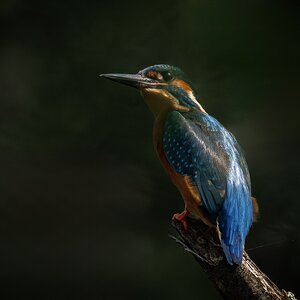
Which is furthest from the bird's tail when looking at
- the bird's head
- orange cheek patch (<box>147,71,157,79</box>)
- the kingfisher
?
orange cheek patch (<box>147,71,157,79</box>)

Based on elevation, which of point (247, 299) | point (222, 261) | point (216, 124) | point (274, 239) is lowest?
point (274, 239)

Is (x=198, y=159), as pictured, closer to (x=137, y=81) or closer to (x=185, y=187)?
(x=185, y=187)

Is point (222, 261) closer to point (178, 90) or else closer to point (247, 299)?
point (247, 299)

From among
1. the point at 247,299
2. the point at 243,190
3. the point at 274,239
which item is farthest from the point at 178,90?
the point at 274,239

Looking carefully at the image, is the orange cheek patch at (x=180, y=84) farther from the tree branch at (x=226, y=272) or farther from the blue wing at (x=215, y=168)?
the tree branch at (x=226, y=272)

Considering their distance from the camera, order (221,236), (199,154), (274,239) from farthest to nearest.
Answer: (274,239) → (199,154) → (221,236)

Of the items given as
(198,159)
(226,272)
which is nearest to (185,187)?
(198,159)

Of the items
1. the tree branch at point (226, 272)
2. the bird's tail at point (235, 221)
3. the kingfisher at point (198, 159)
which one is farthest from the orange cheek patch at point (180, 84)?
the tree branch at point (226, 272)
